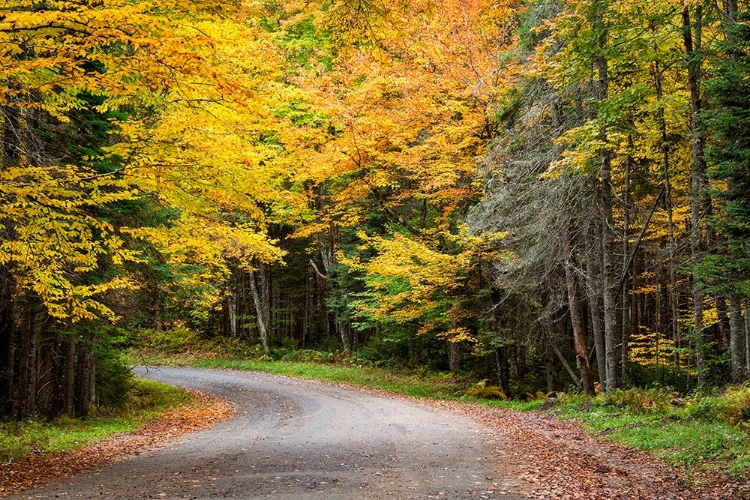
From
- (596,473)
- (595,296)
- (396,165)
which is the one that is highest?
(396,165)

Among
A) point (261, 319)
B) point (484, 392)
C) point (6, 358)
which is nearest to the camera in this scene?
point (6, 358)

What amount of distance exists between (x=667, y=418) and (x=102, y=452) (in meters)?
10.6

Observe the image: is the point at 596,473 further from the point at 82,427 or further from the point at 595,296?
the point at 82,427

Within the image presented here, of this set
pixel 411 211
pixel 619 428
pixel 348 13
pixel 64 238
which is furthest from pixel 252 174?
pixel 411 211

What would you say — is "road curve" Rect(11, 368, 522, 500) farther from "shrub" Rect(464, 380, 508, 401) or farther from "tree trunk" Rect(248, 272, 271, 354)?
"tree trunk" Rect(248, 272, 271, 354)

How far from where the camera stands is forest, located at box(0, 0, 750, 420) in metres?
6.56

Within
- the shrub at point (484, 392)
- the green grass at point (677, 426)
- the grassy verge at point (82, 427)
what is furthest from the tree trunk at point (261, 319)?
the green grass at point (677, 426)

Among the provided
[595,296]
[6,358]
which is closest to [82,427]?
[6,358]

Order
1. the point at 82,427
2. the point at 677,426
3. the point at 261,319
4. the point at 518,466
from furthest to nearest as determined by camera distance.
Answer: the point at 261,319, the point at 82,427, the point at 677,426, the point at 518,466

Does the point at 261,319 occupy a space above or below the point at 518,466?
above

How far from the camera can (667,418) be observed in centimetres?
1109

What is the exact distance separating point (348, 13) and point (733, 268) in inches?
305

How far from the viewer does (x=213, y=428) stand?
12805mm

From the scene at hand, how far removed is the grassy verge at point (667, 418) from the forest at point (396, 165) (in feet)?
4.20
